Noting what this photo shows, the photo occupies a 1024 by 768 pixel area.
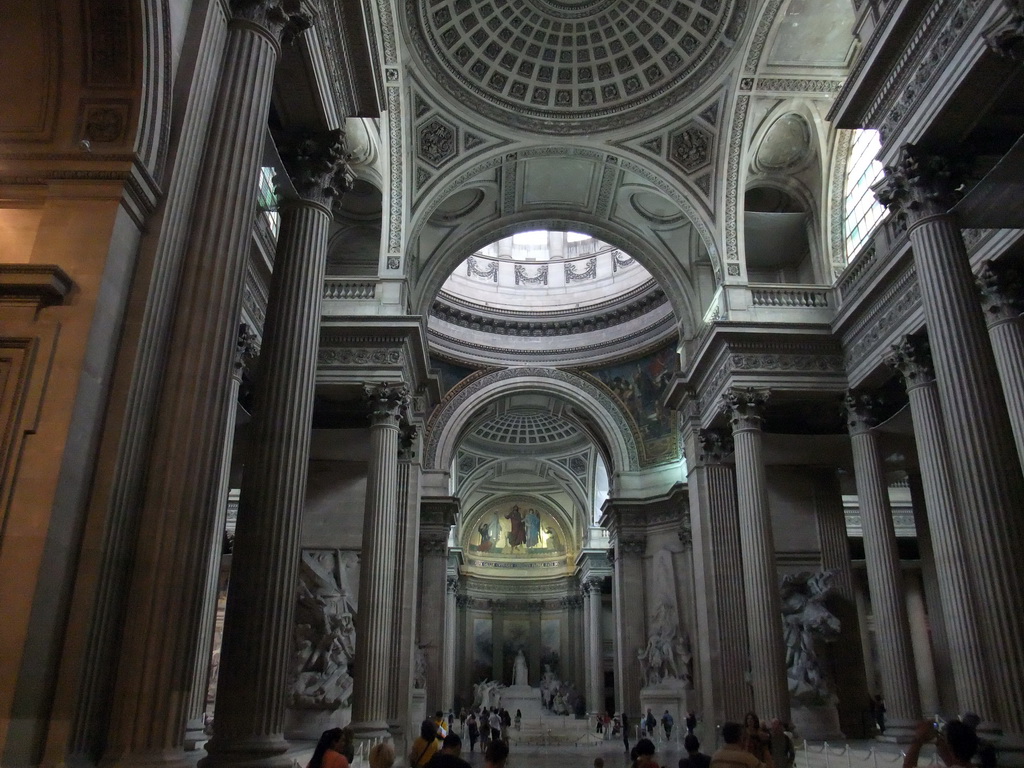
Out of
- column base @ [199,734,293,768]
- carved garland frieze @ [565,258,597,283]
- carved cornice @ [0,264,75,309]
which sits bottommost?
column base @ [199,734,293,768]

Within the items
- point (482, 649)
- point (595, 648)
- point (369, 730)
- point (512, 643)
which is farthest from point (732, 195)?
point (482, 649)

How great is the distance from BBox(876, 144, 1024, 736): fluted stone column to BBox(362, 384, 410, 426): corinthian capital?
377 inches

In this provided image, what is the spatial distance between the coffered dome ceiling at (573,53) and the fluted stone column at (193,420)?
10.4m

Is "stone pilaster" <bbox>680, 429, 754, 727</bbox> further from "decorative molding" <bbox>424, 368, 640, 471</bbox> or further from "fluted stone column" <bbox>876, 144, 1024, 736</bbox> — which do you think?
"decorative molding" <bbox>424, 368, 640, 471</bbox>

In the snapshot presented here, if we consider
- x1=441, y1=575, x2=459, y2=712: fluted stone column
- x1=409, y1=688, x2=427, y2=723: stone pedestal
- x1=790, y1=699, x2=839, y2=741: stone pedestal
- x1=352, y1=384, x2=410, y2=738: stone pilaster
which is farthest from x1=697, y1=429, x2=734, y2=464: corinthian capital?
x1=441, y1=575, x2=459, y2=712: fluted stone column

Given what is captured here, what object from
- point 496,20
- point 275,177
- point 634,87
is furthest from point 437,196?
point 275,177

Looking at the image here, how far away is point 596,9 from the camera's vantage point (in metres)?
16.2

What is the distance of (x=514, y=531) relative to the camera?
47031 mm

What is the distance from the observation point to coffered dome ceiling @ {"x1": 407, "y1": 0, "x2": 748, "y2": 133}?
15773 mm

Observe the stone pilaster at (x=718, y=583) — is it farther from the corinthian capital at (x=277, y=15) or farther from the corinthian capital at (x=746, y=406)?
the corinthian capital at (x=277, y=15)

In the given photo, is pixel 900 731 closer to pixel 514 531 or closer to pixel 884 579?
pixel 884 579

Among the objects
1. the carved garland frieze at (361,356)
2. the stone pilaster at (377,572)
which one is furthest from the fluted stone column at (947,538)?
the carved garland frieze at (361,356)

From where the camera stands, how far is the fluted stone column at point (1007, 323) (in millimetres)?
10781

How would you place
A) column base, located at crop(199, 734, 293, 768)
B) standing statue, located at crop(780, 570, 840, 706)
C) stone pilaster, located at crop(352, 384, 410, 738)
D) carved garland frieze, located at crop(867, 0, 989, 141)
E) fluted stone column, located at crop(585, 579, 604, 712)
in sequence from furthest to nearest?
1. fluted stone column, located at crop(585, 579, 604, 712)
2. standing statue, located at crop(780, 570, 840, 706)
3. stone pilaster, located at crop(352, 384, 410, 738)
4. carved garland frieze, located at crop(867, 0, 989, 141)
5. column base, located at crop(199, 734, 293, 768)
